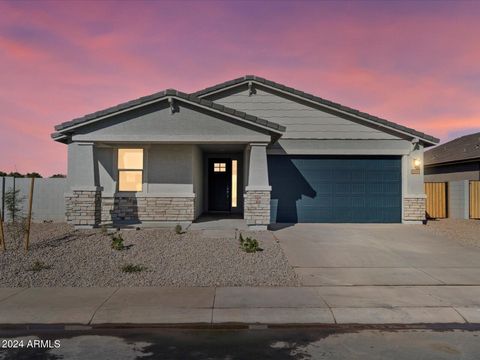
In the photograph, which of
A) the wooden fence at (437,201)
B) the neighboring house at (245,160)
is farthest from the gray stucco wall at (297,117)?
the wooden fence at (437,201)

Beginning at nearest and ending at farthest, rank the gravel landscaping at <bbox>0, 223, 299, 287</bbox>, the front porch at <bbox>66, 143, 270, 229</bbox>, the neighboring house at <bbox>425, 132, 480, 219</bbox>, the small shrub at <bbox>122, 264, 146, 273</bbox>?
the gravel landscaping at <bbox>0, 223, 299, 287</bbox>, the small shrub at <bbox>122, 264, 146, 273</bbox>, the front porch at <bbox>66, 143, 270, 229</bbox>, the neighboring house at <bbox>425, 132, 480, 219</bbox>

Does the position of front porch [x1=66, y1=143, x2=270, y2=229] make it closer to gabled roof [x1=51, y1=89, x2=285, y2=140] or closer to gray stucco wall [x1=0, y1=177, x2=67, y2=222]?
gabled roof [x1=51, y1=89, x2=285, y2=140]

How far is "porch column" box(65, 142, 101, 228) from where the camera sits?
37.5ft

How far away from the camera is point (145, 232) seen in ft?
35.8

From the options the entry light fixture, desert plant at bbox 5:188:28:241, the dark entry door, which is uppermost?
the entry light fixture

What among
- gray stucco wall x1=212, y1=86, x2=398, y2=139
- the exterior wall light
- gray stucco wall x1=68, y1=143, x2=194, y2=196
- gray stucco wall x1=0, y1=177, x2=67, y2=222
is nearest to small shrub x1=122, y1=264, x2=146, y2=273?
gray stucco wall x1=68, y1=143, x2=194, y2=196

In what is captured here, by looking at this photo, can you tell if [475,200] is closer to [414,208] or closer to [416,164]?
[414,208]

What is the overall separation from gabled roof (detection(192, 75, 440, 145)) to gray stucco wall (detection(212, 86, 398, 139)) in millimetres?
327

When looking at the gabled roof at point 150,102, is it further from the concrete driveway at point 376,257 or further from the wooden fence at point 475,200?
the wooden fence at point 475,200

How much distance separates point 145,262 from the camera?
325 inches

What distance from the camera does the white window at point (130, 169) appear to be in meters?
12.8

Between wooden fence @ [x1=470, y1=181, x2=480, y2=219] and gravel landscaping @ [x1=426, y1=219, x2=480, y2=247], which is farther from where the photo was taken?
wooden fence @ [x1=470, y1=181, x2=480, y2=219]

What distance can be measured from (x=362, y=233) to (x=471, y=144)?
49.4ft

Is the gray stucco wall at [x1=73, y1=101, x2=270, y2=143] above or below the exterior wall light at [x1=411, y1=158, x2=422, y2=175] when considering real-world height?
above
